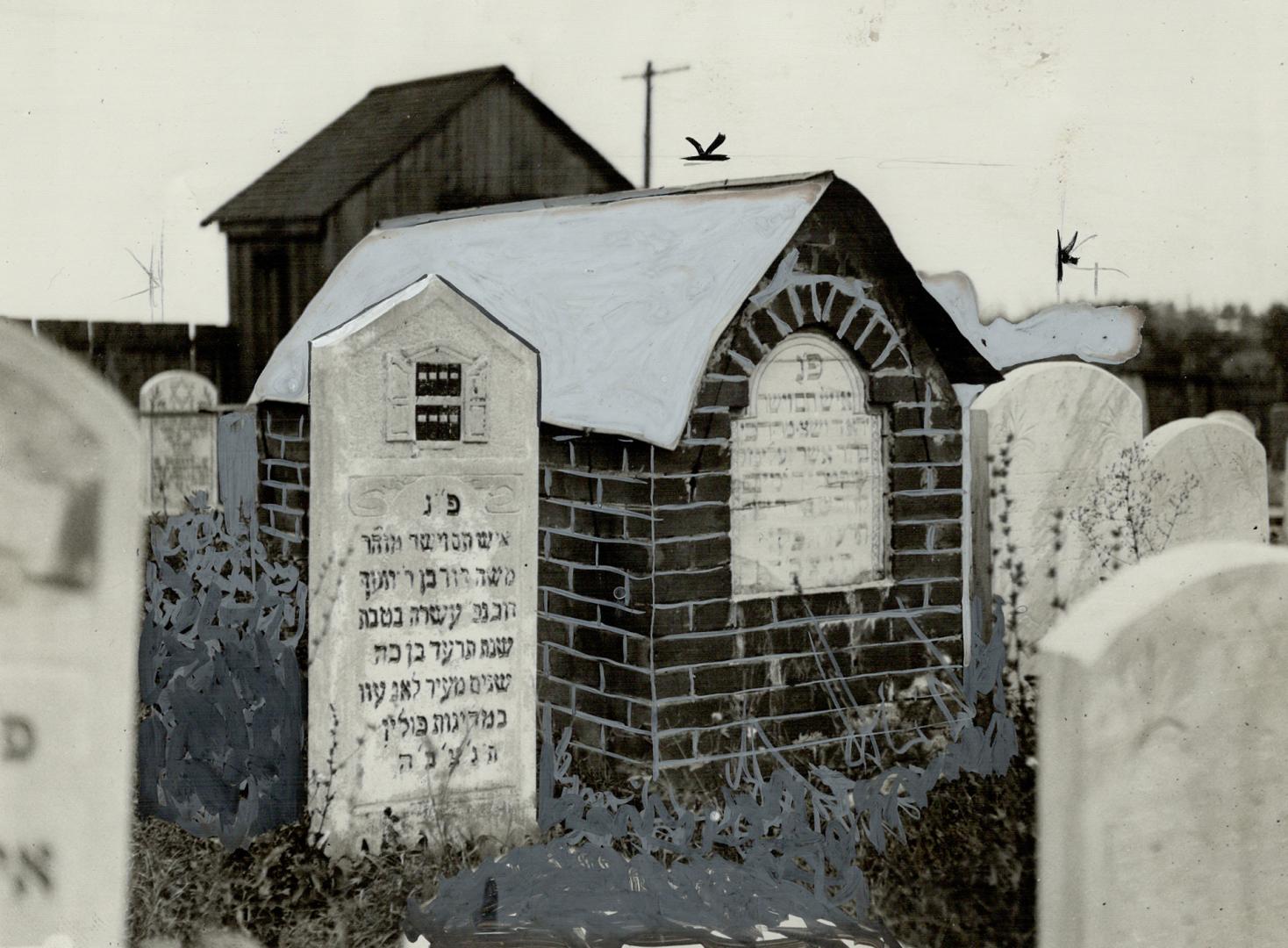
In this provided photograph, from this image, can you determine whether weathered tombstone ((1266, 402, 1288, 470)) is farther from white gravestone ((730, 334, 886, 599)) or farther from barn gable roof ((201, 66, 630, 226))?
barn gable roof ((201, 66, 630, 226))

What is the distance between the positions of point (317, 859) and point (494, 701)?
2.91ft

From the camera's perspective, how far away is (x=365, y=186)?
1159 centimetres

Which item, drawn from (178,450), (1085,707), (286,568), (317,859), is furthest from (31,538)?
(178,450)

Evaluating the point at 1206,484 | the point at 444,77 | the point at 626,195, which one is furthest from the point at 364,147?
the point at 1206,484

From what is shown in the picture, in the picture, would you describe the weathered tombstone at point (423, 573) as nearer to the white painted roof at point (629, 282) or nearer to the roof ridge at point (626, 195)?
the white painted roof at point (629, 282)

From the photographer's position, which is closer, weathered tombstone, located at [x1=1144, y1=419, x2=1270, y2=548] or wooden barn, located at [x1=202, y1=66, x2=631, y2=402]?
weathered tombstone, located at [x1=1144, y1=419, x2=1270, y2=548]

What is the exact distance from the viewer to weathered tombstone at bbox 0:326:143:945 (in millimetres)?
3398

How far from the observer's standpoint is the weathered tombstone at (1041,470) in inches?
316

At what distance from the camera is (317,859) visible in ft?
17.2

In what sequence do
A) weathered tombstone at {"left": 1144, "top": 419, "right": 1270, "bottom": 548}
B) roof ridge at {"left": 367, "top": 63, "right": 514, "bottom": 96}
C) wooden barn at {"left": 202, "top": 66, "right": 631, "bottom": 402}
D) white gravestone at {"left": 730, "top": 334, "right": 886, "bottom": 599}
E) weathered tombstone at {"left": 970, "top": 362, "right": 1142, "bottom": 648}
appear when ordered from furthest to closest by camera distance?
wooden barn at {"left": 202, "top": 66, "right": 631, "bottom": 402} < weathered tombstone at {"left": 1144, "top": 419, "right": 1270, "bottom": 548} < weathered tombstone at {"left": 970, "top": 362, "right": 1142, "bottom": 648} < roof ridge at {"left": 367, "top": 63, "right": 514, "bottom": 96} < white gravestone at {"left": 730, "top": 334, "right": 886, "bottom": 599}

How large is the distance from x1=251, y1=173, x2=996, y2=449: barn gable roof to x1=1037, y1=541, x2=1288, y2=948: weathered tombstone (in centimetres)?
242

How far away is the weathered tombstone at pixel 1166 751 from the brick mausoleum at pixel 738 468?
7.69ft

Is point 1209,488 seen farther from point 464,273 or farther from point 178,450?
point 178,450

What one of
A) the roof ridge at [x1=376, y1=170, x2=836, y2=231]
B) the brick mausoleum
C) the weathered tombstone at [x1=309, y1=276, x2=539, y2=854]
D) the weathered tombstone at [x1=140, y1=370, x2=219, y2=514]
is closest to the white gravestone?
the brick mausoleum
